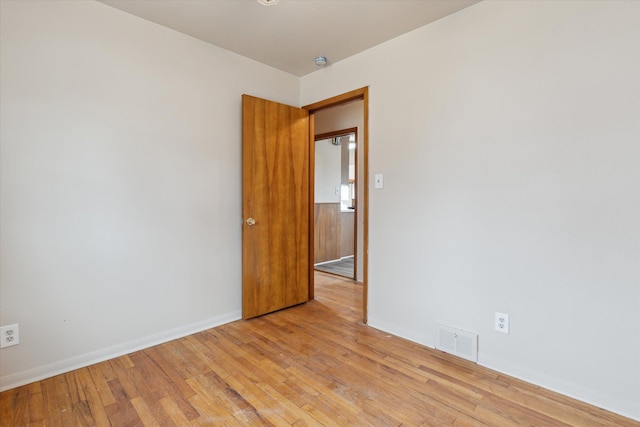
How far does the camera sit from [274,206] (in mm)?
3043

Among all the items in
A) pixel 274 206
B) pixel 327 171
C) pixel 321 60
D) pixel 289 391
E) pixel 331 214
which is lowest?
pixel 289 391

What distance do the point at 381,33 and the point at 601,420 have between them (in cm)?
280

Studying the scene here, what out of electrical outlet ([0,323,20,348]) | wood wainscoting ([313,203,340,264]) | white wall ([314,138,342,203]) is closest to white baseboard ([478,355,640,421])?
electrical outlet ([0,323,20,348])

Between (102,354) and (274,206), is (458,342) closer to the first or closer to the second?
(274,206)

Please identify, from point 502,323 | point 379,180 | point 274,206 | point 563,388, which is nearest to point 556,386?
point 563,388

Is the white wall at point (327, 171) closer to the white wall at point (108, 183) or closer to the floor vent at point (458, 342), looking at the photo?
the white wall at point (108, 183)

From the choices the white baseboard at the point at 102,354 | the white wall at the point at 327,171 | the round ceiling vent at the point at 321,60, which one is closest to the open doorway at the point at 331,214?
the white wall at the point at 327,171

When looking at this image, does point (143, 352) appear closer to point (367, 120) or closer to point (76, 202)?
point (76, 202)

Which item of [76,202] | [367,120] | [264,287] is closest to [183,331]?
[264,287]

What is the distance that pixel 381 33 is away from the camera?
2.47 metres

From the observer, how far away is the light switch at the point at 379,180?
2.66 meters

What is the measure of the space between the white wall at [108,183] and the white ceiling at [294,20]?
0.53 ft

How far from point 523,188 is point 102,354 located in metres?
3.00

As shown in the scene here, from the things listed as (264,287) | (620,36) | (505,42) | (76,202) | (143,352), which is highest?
(505,42)
